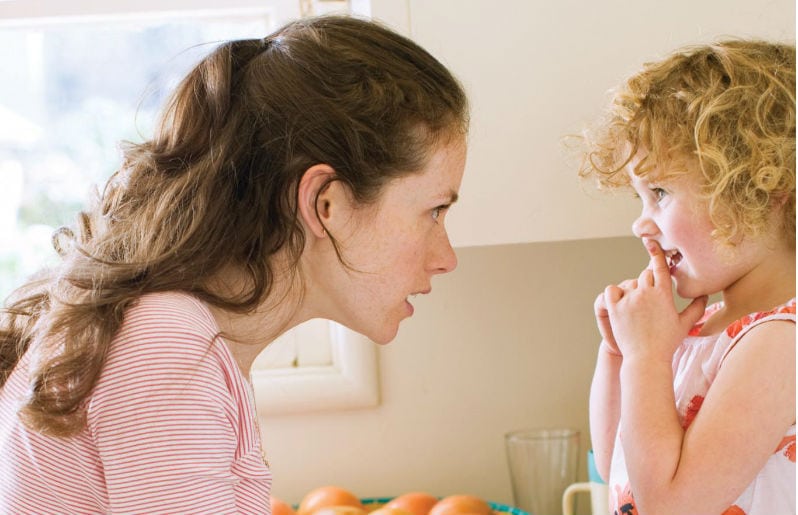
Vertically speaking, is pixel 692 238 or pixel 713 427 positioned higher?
pixel 692 238

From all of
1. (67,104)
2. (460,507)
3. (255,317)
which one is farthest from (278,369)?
(255,317)

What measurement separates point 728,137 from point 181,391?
58 cm

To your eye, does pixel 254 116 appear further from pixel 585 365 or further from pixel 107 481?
pixel 585 365

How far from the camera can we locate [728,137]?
3.17 ft

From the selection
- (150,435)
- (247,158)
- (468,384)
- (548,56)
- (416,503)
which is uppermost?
(548,56)

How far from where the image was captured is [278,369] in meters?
1.58

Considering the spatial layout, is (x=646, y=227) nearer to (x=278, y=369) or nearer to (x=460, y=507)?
(x=460, y=507)

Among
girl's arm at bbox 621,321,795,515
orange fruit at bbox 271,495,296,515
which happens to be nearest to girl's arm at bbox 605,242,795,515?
girl's arm at bbox 621,321,795,515

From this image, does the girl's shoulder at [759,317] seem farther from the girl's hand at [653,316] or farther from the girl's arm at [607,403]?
the girl's arm at [607,403]

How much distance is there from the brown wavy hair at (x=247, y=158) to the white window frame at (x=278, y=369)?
2.06 ft

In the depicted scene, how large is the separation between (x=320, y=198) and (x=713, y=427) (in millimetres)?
419

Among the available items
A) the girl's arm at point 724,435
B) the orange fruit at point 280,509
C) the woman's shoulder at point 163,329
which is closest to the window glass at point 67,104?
the orange fruit at point 280,509

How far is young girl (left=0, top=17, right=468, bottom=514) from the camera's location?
754 millimetres

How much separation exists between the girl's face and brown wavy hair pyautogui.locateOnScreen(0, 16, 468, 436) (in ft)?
Result: 0.78
